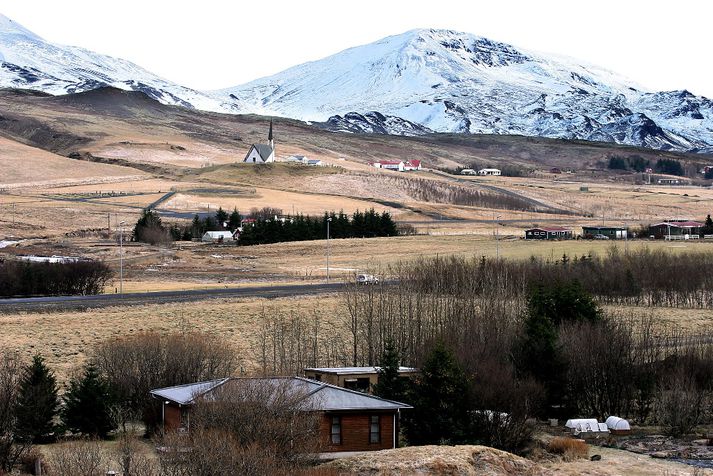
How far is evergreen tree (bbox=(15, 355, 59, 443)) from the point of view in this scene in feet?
141

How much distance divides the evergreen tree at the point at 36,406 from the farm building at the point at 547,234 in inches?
3271

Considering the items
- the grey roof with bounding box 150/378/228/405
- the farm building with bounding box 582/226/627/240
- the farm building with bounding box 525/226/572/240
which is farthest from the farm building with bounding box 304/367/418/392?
the farm building with bounding box 582/226/627/240

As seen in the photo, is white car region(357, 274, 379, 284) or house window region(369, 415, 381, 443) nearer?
house window region(369, 415, 381, 443)

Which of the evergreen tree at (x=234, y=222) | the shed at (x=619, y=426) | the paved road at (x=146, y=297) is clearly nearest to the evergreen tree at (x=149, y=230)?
the evergreen tree at (x=234, y=222)

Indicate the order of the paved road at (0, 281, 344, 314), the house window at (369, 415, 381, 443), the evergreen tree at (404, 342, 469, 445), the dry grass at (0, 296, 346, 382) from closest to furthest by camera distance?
the house window at (369, 415, 381, 443) → the evergreen tree at (404, 342, 469, 445) → the dry grass at (0, 296, 346, 382) → the paved road at (0, 281, 344, 314)

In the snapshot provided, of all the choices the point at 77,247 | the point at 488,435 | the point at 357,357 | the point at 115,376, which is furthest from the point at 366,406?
the point at 77,247

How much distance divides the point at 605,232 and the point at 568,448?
282 ft

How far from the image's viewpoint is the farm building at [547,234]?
124m

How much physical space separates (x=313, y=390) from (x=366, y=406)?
189cm

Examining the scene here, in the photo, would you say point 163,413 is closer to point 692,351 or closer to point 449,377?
point 449,377

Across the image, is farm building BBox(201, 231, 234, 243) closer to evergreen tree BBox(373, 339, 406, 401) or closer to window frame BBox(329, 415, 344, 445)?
evergreen tree BBox(373, 339, 406, 401)

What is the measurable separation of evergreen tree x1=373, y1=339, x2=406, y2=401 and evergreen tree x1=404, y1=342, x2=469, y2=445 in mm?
1072

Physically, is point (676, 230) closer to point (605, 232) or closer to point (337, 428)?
point (605, 232)

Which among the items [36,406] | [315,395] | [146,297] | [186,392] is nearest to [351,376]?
[315,395]
